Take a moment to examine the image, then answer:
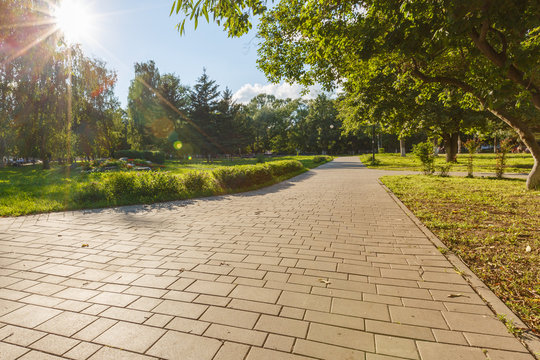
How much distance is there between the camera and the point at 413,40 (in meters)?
4.72

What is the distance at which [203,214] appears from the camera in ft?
22.2

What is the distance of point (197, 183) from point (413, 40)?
7.94 meters

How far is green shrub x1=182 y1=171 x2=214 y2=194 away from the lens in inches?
390

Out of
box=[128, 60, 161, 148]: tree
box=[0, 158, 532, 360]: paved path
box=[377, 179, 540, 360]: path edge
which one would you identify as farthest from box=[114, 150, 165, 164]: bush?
box=[377, 179, 540, 360]: path edge

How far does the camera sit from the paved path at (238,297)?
210 centimetres

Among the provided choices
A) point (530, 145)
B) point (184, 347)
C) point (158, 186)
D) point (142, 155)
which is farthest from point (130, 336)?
point (142, 155)

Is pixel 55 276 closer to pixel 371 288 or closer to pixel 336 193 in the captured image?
pixel 371 288

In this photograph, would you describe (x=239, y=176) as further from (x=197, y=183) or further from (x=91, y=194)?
(x=91, y=194)

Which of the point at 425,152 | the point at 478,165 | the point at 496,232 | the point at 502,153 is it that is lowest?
the point at 478,165

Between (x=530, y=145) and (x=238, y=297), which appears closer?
(x=238, y=297)

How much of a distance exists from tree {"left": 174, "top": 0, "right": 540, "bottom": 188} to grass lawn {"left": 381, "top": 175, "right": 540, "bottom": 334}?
7.30 feet

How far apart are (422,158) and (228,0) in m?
14.1

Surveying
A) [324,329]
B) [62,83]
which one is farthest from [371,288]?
[62,83]

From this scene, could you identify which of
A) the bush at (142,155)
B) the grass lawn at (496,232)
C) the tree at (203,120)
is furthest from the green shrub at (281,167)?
the tree at (203,120)
